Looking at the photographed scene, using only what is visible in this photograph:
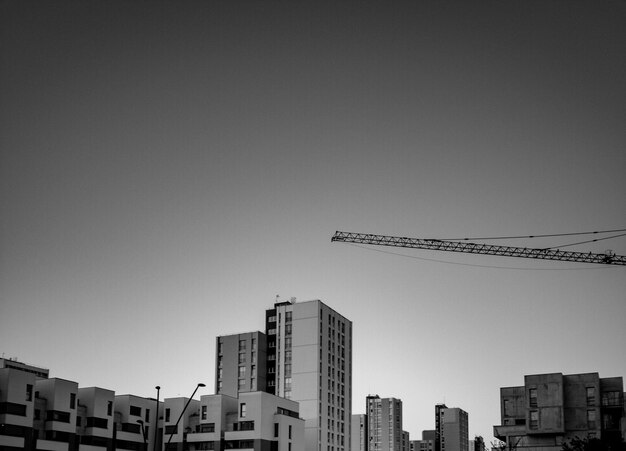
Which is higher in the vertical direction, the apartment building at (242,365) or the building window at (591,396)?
the apartment building at (242,365)

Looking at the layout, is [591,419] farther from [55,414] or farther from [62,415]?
[55,414]

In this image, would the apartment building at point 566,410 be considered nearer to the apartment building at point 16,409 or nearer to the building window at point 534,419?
the building window at point 534,419

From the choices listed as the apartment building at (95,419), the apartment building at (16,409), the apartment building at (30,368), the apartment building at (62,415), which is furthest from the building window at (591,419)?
the apartment building at (30,368)

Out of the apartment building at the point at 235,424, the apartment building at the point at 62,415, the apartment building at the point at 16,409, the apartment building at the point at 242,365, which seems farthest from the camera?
the apartment building at the point at 242,365

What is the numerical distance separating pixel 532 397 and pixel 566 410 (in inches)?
203

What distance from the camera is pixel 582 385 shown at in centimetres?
11562

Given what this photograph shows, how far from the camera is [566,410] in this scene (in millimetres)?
115500

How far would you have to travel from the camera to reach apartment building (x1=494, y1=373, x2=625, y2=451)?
113 m

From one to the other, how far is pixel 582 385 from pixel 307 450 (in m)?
51.4

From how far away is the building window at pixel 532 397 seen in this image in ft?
386

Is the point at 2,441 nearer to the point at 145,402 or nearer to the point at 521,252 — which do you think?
the point at 145,402

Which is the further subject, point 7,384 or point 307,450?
point 307,450

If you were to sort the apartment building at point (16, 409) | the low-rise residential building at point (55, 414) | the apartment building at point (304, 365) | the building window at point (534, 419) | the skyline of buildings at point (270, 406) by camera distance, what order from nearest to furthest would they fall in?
the apartment building at point (16, 409), the low-rise residential building at point (55, 414), the skyline of buildings at point (270, 406), the building window at point (534, 419), the apartment building at point (304, 365)

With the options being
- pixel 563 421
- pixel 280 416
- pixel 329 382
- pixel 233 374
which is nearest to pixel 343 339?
pixel 329 382
